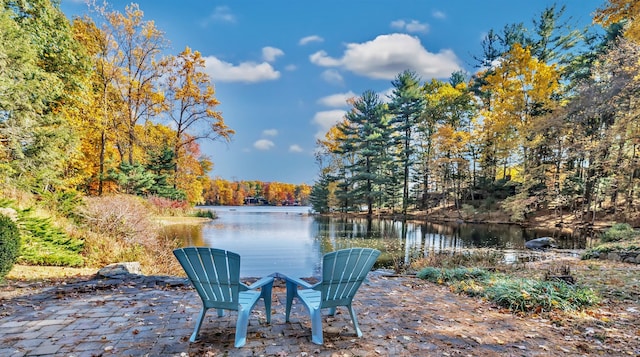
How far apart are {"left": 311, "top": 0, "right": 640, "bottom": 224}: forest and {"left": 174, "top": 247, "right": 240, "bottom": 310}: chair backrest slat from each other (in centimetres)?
706

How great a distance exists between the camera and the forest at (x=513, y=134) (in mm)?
11846

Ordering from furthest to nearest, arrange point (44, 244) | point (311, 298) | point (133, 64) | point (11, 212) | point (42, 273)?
1. point (133, 64)
2. point (44, 244)
3. point (11, 212)
4. point (42, 273)
5. point (311, 298)

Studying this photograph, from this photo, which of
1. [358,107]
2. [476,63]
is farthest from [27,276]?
[476,63]

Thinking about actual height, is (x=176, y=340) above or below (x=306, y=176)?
below

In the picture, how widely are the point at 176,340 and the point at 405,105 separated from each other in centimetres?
2328

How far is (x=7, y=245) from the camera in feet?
12.6

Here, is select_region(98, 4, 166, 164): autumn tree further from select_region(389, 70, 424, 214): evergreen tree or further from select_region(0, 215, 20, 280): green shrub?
select_region(389, 70, 424, 214): evergreen tree

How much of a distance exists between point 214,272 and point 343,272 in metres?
0.94

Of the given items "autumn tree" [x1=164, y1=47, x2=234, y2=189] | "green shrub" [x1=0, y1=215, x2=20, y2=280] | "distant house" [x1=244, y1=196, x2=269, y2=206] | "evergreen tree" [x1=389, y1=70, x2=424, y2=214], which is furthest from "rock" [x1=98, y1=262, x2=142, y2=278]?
"distant house" [x1=244, y1=196, x2=269, y2=206]

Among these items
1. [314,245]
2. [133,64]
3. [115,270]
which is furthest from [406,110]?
[115,270]

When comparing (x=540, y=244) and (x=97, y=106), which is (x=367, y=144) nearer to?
(x=540, y=244)

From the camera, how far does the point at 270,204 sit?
54.6 meters

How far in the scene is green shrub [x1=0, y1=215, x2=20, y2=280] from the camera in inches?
148

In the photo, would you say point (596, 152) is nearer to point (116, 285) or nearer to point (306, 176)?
point (116, 285)
